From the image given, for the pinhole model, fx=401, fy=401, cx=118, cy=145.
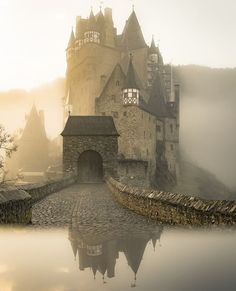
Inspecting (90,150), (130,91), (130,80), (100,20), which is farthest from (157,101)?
(90,150)

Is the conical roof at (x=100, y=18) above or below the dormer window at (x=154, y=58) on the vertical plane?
above

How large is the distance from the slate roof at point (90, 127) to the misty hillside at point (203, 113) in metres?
48.6

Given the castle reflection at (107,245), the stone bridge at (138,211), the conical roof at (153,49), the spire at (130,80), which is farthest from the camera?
the conical roof at (153,49)

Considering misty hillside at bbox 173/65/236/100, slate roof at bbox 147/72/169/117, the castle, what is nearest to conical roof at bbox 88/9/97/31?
the castle

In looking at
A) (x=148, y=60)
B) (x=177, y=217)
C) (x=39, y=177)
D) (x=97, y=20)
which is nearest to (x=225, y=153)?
(x=148, y=60)

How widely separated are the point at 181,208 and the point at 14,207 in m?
3.79

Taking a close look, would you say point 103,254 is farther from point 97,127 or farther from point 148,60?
point 148,60

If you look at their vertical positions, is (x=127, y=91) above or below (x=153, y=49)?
below

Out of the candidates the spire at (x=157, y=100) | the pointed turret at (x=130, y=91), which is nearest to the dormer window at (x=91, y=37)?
the spire at (x=157, y=100)

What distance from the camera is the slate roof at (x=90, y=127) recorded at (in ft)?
119

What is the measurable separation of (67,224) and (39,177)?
50947 millimetres

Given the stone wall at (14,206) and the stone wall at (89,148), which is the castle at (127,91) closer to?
the stone wall at (89,148)

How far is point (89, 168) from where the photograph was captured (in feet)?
121

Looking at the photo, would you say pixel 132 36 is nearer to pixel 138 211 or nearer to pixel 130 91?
pixel 130 91
